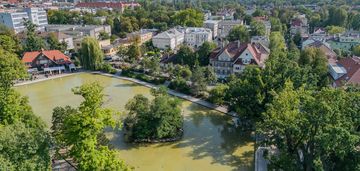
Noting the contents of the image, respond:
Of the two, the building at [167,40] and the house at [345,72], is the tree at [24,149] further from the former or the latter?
the building at [167,40]

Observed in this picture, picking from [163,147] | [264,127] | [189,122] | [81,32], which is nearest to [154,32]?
[81,32]

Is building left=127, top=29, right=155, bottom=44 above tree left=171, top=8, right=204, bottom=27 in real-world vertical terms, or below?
below

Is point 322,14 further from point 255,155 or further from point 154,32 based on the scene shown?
point 255,155

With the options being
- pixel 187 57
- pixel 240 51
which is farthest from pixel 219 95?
pixel 187 57

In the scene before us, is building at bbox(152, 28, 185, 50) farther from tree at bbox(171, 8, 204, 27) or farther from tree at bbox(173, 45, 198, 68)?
tree at bbox(173, 45, 198, 68)

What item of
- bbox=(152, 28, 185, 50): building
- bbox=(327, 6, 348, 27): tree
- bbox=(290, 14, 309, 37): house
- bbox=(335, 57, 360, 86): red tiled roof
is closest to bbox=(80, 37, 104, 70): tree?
bbox=(152, 28, 185, 50): building

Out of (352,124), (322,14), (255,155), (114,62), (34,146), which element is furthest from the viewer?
(322,14)
